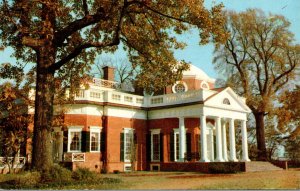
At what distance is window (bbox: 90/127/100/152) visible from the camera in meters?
27.9

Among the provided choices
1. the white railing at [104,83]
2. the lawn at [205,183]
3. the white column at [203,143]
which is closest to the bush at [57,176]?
the lawn at [205,183]

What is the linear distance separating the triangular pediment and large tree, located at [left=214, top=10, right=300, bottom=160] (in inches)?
116

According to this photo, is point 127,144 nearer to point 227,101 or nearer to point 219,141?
point 219,141

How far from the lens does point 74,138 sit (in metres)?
27.5

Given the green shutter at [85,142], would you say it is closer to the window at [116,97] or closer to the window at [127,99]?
the window at [116,97]

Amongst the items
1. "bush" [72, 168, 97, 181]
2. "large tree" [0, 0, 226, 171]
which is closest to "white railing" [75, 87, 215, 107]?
"large tree" [0, 0, 226, 171]

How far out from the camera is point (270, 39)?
119 ft

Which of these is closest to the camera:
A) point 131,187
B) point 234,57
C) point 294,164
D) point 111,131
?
point 131,187

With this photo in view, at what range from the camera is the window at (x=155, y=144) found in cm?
3123

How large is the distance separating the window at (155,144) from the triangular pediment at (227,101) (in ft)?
16.6

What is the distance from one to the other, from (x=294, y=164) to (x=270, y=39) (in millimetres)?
11334

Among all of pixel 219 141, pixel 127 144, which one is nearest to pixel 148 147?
pixel 127 144

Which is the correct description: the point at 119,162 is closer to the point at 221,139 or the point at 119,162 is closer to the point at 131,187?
the point at 221,139

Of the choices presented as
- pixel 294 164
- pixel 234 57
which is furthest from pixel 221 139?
pixel 234 57
